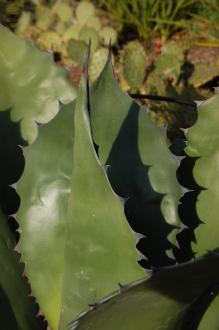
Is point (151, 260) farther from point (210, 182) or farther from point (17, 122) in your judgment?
point (17, 122)

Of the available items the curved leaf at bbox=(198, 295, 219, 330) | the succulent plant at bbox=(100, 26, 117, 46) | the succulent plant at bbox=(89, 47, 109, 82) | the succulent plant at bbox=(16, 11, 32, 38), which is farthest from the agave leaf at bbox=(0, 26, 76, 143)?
the succulent plant at bbox=(16, 11, 32, 38)

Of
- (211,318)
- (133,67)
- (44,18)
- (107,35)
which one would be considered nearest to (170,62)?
(133,67)

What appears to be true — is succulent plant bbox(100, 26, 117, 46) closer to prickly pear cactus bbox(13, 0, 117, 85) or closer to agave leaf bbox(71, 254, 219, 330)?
prickly pear cactus bbox(13, 0, 117, 85)

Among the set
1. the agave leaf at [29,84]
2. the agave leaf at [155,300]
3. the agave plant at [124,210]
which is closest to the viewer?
the agave leaf at [155,300]

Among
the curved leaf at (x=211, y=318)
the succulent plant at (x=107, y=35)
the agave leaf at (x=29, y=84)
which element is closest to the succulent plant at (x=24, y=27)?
the succulent plant at (x=107, y=35)

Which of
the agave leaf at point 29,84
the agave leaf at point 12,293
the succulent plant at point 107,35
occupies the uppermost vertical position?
the agave leaf at point 29,84

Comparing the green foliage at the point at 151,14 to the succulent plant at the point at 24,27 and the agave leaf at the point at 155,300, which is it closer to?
the succulent plant at the point at 24,27

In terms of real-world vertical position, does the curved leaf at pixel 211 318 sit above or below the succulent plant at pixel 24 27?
below

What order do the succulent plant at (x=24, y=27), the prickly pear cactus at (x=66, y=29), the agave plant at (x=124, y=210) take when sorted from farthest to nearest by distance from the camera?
the succulent plant at (x=24, y=27), the prickly pear cactus at (x=66, y=29), the agave plant at (x=124, y=210)
